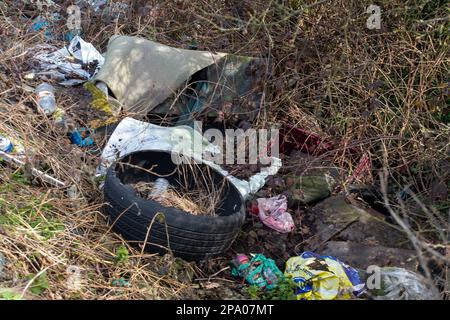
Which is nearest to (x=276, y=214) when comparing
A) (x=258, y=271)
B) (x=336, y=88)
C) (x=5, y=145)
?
(x=258, y=271)

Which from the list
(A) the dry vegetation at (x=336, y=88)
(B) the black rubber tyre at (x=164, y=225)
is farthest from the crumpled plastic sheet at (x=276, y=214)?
(A) the dry vegetation at (x=336, y=88)

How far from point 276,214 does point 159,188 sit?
81 cm

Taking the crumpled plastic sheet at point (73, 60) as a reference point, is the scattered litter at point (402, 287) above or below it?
below

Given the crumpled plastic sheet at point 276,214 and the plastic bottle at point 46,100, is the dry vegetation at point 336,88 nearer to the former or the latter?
the plastic bottle at point 46,100

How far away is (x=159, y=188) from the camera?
4031mm

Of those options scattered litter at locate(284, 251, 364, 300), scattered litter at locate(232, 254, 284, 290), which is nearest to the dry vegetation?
scattered litter at locate(284, 251, 364, 300)

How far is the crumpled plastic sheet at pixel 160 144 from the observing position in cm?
428

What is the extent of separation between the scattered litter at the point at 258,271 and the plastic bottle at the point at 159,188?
65 centimetres

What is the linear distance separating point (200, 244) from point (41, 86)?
7.04 feet

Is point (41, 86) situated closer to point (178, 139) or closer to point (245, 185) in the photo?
point (178, 139)

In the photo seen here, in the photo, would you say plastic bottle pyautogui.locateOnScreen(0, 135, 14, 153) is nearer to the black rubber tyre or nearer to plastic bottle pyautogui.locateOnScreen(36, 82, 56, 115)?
plastic bottle pyautogui.locateOnScreen(36, 82, 56, 115)

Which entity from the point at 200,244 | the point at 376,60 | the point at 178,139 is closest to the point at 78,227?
the point at 200,244

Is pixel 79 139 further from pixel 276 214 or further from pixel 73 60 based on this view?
pixel 276 214

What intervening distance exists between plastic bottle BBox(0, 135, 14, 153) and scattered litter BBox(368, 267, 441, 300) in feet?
8.02
